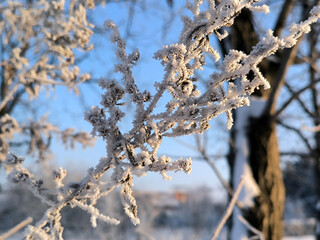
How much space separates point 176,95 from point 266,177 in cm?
275

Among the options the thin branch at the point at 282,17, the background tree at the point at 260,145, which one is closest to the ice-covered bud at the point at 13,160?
the background tree at the point at 260,145

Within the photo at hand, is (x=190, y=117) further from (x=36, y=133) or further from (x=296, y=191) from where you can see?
(x=296, y=191)

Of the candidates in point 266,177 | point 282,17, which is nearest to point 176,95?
point 266,177

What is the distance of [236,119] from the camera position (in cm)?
357

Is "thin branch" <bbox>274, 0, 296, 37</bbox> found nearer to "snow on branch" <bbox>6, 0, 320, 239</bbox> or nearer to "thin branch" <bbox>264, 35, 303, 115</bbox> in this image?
"thin branch" <bbox>264, 35, 303, 115</bbox>

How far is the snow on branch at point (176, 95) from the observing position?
777 mm

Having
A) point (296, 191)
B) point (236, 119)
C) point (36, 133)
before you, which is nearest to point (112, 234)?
point (36, 133)

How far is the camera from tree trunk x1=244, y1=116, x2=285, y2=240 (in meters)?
3.22

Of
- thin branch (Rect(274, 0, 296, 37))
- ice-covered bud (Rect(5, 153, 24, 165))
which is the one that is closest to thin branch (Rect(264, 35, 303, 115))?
thin branch (Rect(274, 0, 296, 37))

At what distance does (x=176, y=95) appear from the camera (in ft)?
2.73

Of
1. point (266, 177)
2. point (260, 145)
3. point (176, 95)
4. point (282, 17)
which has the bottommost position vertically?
point (176, 95)

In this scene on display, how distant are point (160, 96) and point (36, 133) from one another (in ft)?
12.5

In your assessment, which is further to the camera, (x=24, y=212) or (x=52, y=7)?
(x=24, y=212)

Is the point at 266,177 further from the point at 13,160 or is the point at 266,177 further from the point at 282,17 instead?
the point at 13,160
